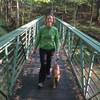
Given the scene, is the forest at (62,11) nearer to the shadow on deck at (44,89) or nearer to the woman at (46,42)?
the shadow on deck at (44,89)

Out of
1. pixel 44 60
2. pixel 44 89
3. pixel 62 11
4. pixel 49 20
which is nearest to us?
pixel 49 20

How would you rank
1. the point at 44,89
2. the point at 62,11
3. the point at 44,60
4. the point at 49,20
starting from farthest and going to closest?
the point at 62,11 → the point at 44,60 → the point at 44,89 → the point at 49,20

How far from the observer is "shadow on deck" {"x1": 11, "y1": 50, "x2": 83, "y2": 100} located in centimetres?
716

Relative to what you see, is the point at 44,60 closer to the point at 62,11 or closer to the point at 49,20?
the point at 49,20

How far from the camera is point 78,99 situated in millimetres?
6965

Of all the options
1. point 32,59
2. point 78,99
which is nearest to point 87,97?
point 78,99

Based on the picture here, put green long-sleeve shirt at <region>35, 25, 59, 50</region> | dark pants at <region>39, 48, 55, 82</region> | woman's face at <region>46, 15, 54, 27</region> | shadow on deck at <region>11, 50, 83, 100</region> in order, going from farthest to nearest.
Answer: dark pants at <region>39, 48, 55, 82</region>
green long-sleeve shirt at <region>35, 25, 59, 50</region>
woman's face at <region>46, 15, 54, 27</region>
shadow on deck at <region>11, 50, 83, 100</region>

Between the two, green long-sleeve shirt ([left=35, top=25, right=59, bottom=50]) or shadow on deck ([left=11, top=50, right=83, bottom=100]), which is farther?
green long-sleeve shirt ([left=35, top=25, right=59, bottom=50])

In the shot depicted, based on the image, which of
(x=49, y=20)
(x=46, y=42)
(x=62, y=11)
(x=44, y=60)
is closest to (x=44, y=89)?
(x=44, y=60)

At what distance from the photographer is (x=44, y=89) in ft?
25.3

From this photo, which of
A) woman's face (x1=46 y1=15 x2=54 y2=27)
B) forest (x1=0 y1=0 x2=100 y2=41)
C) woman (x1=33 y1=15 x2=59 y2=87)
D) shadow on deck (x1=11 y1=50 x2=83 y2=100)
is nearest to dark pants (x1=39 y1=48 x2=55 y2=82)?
woman (x1=33 y1=15 x2=59 y2=87)

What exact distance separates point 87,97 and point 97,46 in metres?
1.34

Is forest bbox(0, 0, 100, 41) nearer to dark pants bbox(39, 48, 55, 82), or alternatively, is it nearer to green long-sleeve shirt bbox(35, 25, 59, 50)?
dark pants bbox(39, 48, 55, 82)

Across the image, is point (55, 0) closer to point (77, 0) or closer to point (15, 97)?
point (77, 0)
